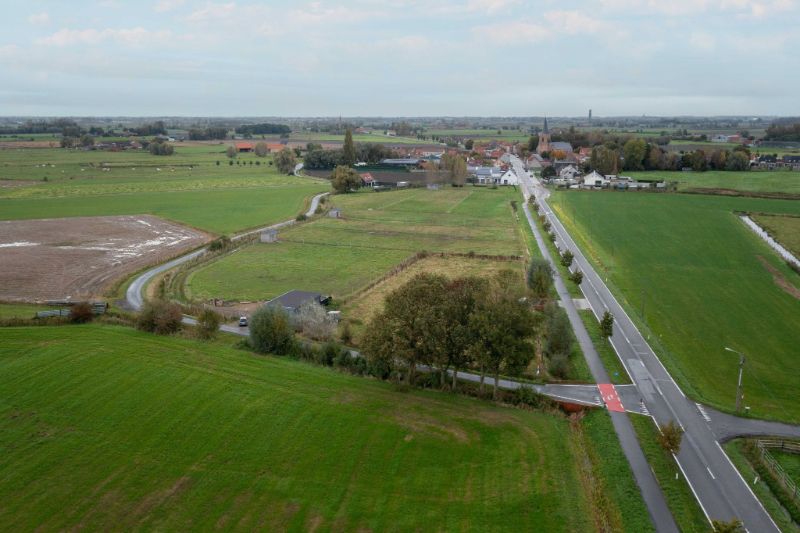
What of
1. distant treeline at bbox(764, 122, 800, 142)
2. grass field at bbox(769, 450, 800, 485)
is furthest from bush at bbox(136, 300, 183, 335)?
distant treeline at bbox(764, 122, 800, 142)

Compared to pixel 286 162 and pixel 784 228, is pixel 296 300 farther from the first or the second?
pixel 286 162

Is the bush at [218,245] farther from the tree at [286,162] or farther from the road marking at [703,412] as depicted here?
the tree at [286,162]

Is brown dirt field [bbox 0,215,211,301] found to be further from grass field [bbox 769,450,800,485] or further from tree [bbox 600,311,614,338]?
grass field [bbox 769,450,800,485]

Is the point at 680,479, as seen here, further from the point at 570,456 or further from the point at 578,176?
the point at 578,176

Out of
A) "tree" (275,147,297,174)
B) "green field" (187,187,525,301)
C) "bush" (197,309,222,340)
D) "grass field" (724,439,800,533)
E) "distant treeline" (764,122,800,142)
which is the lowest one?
"green field" (187,187,525,301)

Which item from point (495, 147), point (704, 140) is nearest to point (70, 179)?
point (495, 147)

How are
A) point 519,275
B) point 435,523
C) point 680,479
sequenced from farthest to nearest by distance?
point 519,275 < point 680,479 < point 435,523
